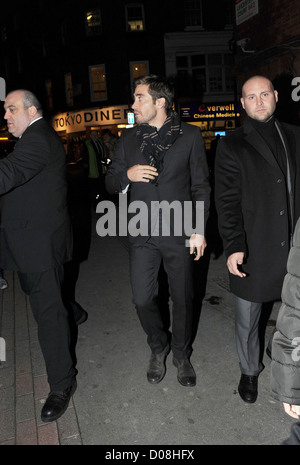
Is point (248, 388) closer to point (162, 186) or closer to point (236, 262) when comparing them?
point (236, 262)

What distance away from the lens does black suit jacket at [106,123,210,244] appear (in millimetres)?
3035

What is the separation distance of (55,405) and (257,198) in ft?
7.02

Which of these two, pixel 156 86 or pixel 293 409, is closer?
pixel 293 409

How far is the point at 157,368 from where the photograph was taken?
3.36m

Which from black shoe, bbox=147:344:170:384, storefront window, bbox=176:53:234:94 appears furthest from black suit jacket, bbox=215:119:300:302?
storefront window, bbox=176:53:234:94

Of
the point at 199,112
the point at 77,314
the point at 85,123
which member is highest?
the point at 85,123

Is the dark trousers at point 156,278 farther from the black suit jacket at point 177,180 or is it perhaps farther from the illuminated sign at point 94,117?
the illuminated sign at point 94,117

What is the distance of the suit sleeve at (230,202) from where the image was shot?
2830mm

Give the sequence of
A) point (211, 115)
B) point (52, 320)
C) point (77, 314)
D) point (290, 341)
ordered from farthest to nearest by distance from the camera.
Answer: point (211, 115), point (77, 314), point (52, 320), point (290, 341)

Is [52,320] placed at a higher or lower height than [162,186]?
lower

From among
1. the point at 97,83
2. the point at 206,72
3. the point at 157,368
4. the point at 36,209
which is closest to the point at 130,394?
the point at 157,368

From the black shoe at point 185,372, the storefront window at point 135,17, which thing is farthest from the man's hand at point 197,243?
the storefront window at point 135,17

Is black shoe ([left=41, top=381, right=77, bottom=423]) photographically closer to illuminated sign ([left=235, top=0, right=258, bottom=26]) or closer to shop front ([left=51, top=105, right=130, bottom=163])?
illuminated sign ([left=235, top=0, right=258, bottom=26])

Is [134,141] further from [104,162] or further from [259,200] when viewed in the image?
[104,162]
